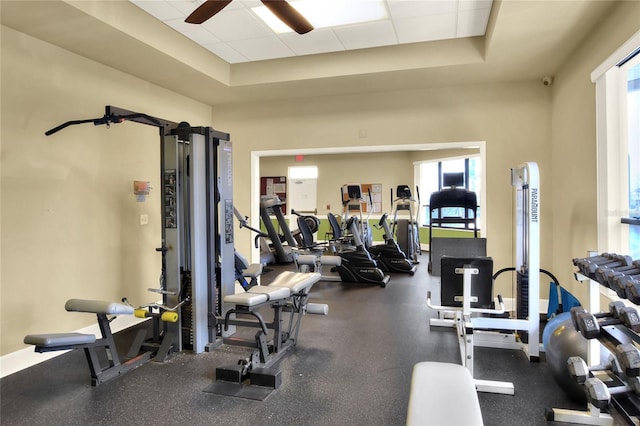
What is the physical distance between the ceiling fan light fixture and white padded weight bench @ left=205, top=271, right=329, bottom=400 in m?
2.34

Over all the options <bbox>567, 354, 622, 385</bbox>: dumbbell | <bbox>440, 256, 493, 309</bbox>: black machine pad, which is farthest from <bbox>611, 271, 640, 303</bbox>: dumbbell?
<bbox>440, 256, 493, 309</bbox>: black machine pad

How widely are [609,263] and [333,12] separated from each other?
293 cm

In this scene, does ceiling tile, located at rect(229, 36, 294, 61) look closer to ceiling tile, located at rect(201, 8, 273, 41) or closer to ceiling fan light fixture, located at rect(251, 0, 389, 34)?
ceiling tile, located at rect(201, 8, 273, 41)

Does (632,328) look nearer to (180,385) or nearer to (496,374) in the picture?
(496,374)

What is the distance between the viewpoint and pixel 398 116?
498 centimetres

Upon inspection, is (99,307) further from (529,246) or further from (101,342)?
(529,246)

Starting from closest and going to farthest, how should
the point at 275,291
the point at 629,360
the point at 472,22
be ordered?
the point at 629,360 → the point at 275,291 → the point at 472,22

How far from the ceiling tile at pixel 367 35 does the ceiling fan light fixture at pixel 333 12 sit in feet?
0.31

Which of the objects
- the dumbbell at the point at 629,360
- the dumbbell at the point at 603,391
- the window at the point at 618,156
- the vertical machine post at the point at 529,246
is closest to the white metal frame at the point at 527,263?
the vertical machine post at the point at 529,246

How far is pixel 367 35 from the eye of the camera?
3.90 metres

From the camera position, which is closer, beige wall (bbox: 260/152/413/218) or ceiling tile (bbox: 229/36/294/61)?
ceiling tile (bbox: 229/36/294/61)

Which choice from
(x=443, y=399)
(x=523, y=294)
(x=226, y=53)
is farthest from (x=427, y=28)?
(x=443, y=399)

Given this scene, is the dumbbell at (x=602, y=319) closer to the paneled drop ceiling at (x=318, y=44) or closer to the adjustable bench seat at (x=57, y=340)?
the paneled drop ceiling at (x=318, y=44)

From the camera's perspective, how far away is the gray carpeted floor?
2.35 m
